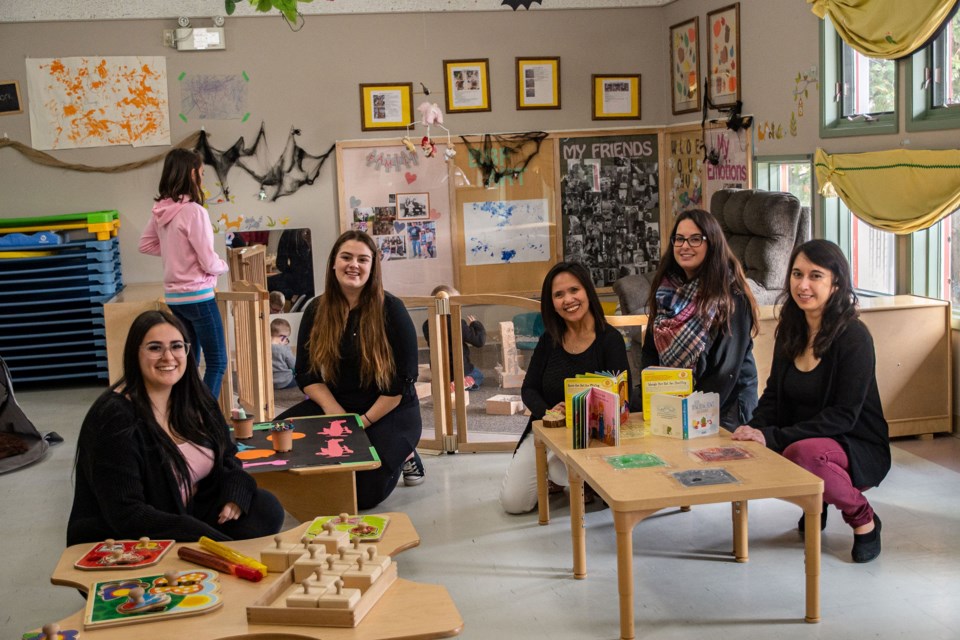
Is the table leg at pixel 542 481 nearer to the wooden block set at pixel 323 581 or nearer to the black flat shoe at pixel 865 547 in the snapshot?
the black flat shoe at pixel 865 547

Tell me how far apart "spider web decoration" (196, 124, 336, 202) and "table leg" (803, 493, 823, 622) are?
5.98 metres

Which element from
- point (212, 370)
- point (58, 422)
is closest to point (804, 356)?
point (212, 370)

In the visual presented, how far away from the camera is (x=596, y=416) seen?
12.4 feet

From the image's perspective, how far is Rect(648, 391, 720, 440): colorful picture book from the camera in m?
3.78

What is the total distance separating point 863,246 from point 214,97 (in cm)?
488

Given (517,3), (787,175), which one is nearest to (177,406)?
(787,175)

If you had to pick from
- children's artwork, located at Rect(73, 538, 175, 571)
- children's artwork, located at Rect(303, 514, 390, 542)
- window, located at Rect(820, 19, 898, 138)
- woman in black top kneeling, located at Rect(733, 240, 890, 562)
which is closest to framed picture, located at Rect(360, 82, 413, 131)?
window, located at Rect(820, 19, 898, 138)

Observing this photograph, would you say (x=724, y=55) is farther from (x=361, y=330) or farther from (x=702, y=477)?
(x=702, y=477)

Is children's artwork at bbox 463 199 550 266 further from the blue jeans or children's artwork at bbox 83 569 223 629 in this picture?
children's artwork at bbox 83 569 223 629

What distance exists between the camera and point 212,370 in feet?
18.3

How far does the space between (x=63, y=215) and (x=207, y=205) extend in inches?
43.2

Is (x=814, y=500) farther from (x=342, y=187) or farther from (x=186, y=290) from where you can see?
(x=342, y=187)

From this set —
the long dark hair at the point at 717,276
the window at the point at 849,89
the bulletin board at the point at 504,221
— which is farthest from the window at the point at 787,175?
the long dark hair at the point at 717,276

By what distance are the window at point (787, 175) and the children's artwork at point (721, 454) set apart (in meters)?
3.43
